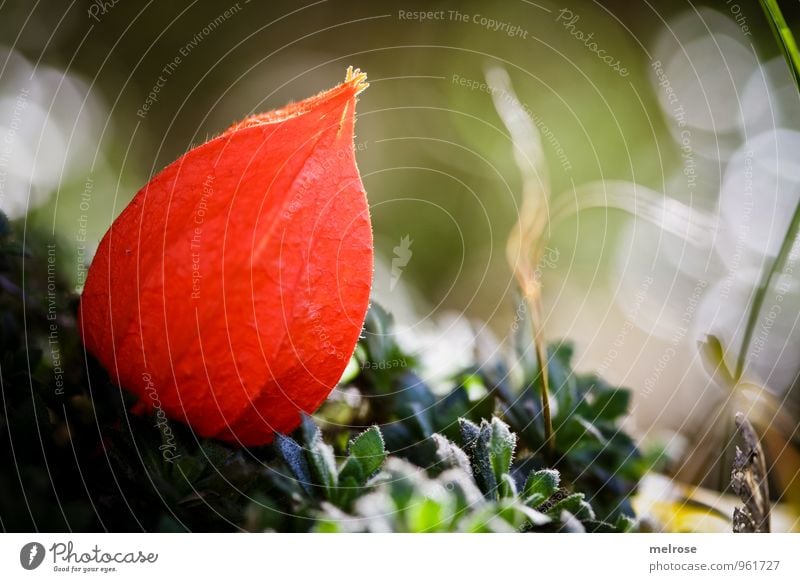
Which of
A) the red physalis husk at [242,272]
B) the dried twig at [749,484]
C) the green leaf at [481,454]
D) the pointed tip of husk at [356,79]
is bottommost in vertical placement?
the dried twig at [749,484]

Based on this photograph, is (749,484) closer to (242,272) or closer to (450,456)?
(450,456)

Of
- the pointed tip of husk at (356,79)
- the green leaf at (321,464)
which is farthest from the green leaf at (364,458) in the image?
the pointed tip of husk at (356,79)

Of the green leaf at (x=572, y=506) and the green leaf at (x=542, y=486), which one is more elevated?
the green leaf at (x=542, y=486)

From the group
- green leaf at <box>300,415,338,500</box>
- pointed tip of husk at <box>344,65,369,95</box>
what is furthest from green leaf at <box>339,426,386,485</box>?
pointed tip of husk at <box>344,65,369,95</box>

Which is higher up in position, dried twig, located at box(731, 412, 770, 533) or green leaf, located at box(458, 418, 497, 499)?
green leaf, located at box(458, 418, 497, 499)

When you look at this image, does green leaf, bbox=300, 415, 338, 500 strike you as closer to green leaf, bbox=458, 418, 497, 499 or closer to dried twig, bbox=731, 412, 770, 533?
green leaf, bbox=458, 418, 497, 499

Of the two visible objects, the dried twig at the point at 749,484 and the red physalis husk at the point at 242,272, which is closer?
the red physalis husk at the point at 242,272

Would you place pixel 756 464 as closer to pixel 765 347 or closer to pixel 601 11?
pixel 765 347

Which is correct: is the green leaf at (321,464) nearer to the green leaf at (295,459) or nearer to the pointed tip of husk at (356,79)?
the green leaf at (295,459)
